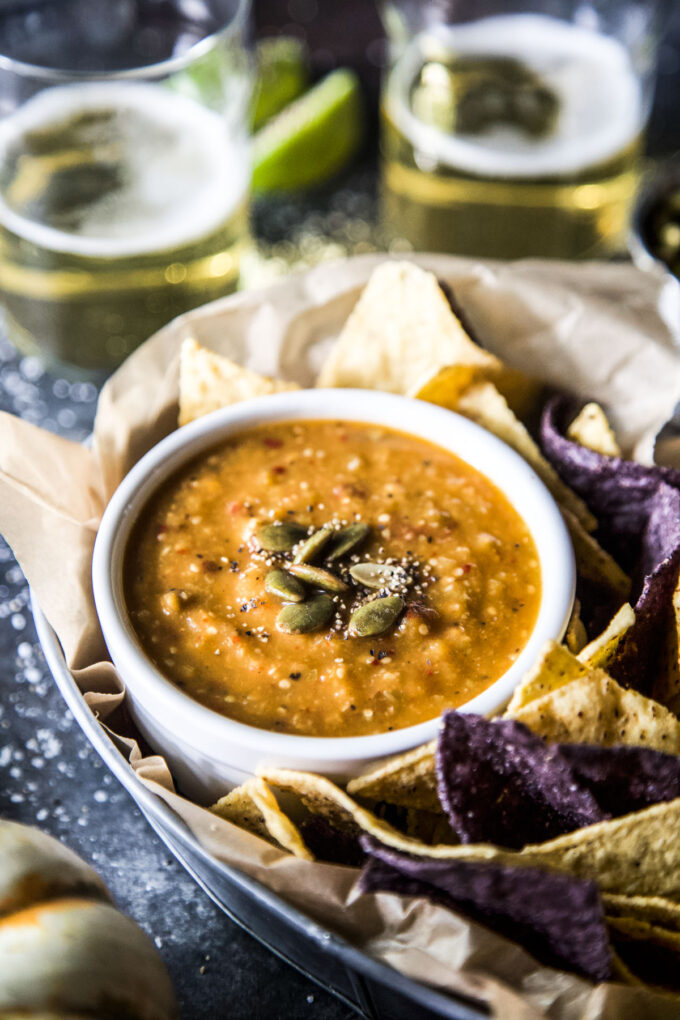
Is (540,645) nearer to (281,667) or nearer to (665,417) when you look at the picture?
(281,667)

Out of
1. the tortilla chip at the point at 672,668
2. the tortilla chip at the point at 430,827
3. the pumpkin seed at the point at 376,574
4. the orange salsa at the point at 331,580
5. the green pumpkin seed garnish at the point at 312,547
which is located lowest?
the tortilla chip at the point at 430,827

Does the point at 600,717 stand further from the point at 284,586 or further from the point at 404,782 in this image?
the point at 284,586

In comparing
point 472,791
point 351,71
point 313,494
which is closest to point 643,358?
point 313,494

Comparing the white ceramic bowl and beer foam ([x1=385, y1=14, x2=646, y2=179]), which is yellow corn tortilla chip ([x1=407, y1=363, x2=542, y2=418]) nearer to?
the white ceramic bowl

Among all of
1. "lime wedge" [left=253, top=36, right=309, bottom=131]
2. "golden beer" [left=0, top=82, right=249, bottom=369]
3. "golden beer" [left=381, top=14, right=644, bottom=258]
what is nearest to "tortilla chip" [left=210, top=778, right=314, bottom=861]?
"golden beer" [left=0, top=82, right=249, bottom=369]

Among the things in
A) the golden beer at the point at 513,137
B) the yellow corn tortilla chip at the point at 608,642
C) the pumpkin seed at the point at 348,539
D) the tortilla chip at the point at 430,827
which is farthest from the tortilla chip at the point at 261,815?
the golden beer at the point at 513,137

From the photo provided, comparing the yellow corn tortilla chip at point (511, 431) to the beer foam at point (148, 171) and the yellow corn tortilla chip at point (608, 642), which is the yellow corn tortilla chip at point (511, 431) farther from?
the beer foam at point (148, 171)

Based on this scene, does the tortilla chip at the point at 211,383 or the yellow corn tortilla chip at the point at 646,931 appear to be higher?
the tortilla chip at the point at 211,383

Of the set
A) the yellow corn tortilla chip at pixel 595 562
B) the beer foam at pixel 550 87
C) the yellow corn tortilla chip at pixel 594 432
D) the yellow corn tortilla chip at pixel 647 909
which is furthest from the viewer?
the beer foam at pixel 550 87
